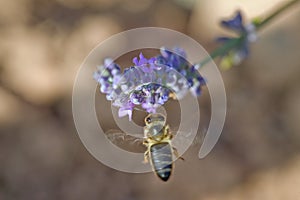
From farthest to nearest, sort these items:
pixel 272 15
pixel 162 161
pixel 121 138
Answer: pixel 121 138 < pixel 162 161 < pixel 272 15

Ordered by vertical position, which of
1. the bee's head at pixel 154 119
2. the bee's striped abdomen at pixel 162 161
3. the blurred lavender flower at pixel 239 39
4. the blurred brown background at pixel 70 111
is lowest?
the bee's striped abdomen at pixel 162 161

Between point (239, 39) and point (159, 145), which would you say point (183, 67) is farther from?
point (159, 145)

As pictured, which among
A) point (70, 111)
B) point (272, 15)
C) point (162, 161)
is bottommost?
point (162, 161)

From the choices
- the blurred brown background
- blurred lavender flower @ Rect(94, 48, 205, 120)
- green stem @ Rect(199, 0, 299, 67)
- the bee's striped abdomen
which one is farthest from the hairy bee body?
the blurred brown background

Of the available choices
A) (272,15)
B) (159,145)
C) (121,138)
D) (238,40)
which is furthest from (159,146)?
(272,15)

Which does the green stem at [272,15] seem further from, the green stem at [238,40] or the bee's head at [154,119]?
the bee's head at [154,119]

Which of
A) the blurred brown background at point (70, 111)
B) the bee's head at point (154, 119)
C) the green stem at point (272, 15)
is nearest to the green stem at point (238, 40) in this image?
the green stem at point (272, 15)

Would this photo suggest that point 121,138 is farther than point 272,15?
Yes
